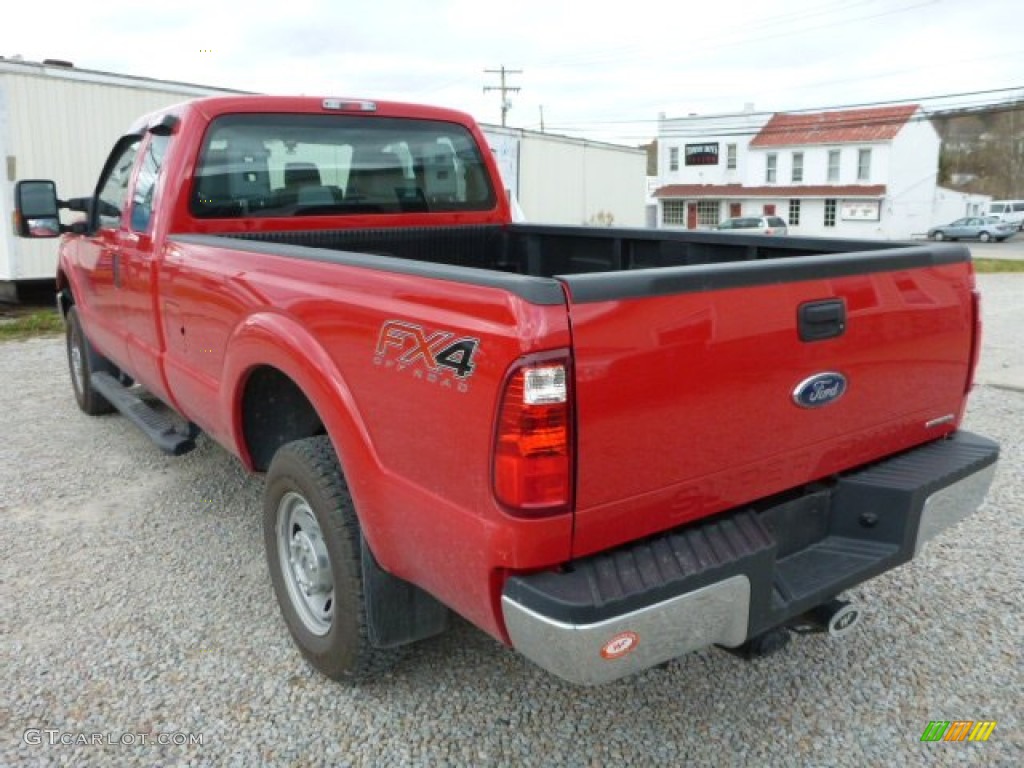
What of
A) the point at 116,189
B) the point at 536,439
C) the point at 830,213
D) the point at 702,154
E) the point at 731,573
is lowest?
the point at 731,573

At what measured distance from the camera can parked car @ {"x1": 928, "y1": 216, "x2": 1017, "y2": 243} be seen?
42062 mm

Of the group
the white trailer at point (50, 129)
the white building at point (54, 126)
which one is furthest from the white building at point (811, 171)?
the white trailer at point (50, 129)

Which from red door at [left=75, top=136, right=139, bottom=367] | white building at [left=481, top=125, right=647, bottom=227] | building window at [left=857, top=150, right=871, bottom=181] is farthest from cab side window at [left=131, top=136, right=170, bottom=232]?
building window at [left=857, top=150, right=871, bottom=181]

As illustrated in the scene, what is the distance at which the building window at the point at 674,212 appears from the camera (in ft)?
171

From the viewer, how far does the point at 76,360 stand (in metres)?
6.26

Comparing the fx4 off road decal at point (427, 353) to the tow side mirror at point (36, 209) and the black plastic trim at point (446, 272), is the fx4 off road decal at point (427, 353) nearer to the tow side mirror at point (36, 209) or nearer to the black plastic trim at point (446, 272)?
the black plastic trim at point (446, 272)

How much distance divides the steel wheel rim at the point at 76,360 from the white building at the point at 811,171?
43410mm

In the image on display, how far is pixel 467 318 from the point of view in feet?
6.44

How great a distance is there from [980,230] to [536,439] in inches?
1885

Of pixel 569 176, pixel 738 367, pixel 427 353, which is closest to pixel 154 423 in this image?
pixel 427 353

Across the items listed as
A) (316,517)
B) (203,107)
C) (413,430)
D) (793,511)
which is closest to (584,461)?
(413,430)

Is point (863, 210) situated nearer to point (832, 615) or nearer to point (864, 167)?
point (864, 167)

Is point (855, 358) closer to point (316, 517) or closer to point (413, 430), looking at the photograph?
point (413, 430)

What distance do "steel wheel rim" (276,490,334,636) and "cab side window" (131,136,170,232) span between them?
1807 mm
